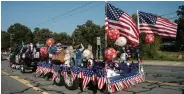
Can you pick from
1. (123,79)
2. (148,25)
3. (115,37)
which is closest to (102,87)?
(123,79)

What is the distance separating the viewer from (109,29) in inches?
397

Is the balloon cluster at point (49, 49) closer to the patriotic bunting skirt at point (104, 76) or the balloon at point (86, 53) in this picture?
the patriotic bunting skirt at point (104, 76)

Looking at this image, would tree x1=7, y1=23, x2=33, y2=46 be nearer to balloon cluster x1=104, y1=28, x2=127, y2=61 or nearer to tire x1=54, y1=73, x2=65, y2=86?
tire x1=54, y1=73, x2=65, y2=86

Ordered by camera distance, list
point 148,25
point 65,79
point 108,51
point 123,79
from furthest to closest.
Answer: point 148,25 → point 65,79 → point 123,79 → point 108,51

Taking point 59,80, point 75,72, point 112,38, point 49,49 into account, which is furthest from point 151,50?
point 75,72

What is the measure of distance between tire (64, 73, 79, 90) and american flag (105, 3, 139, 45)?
2.48 metres

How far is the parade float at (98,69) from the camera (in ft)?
30.7

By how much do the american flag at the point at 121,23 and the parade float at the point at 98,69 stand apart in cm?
28

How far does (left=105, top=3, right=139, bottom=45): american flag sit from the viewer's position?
9.96 meters

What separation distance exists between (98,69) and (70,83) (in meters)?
1.80

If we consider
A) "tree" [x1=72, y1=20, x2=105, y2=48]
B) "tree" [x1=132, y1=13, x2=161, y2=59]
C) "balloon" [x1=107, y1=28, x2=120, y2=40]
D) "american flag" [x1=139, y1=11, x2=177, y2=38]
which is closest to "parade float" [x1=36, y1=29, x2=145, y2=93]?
"balloon" [x1=107, y1=28, x2=120, y2=40]

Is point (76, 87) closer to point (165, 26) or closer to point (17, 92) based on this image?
point (17, 92)

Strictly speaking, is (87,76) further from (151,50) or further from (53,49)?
(151,50)

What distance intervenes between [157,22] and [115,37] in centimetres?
291
